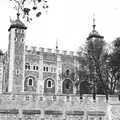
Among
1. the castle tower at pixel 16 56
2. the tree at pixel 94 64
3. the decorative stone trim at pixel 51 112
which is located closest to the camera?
the decorative stone trim at pixel 51 112

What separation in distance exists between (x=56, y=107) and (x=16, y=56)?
21.3 m

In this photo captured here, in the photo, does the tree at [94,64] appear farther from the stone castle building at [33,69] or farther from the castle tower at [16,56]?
the castle tower at [16,56]

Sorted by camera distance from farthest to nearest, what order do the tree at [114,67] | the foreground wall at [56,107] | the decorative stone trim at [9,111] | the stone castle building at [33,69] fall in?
the stone castle building at [33,69] < the tree at [114,67] < the foreground wall at [56,107] < the decorative stone trim at [9,111]

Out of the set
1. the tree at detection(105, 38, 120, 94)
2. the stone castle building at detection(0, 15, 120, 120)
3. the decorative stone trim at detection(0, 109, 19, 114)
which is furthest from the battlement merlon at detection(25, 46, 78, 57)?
the decorative stone trim at detection(0, 109, 19, 114)

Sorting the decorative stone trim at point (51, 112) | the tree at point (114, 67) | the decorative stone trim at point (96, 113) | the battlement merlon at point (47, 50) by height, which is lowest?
the decorative stone trim at point (96, 113)

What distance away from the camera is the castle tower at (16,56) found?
129ft

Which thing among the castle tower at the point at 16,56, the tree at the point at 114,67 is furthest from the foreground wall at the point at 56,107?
the castle tower at the point at 16,56

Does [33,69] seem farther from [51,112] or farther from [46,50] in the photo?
[51,112]

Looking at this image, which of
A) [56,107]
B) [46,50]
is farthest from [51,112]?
[46,50]

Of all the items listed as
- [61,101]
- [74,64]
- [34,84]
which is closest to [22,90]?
[34,84]

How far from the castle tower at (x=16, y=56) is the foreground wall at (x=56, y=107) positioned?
1932cm

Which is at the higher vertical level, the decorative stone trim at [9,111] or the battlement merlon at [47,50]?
the battlement merlon at [47,50]

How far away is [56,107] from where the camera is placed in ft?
66.5

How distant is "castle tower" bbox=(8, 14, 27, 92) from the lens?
39.2 m
